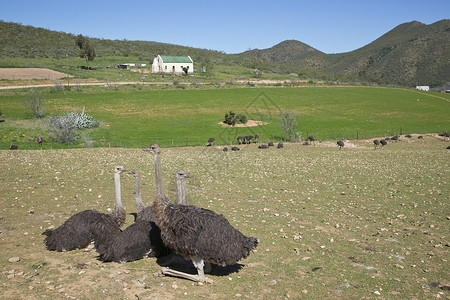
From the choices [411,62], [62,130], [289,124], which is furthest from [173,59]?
[411,62]

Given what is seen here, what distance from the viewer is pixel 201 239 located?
882 centimetres

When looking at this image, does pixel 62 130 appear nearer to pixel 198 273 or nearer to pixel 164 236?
pixel 164 236

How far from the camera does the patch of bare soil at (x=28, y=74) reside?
8189cm

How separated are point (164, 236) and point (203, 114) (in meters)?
56.7

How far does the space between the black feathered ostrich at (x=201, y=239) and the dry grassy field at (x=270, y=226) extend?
634mm

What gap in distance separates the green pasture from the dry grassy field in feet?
55.2

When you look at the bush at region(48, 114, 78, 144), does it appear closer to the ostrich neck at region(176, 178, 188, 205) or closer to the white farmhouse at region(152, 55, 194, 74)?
the ostrich neck at region(176, 178, 188, 205)

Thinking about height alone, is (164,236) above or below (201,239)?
below

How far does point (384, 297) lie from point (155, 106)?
6469 centimetres

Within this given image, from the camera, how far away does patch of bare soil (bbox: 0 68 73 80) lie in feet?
269

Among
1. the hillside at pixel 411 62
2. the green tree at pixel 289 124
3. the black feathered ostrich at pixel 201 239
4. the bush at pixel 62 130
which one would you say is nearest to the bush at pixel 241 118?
the green tree at pixel 289 124

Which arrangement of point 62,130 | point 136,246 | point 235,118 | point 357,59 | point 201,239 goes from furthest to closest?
point 357,59, point 235,118, point 62,130, point 136,246, point 201,239

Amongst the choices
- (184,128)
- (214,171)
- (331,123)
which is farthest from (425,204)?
(331,123)

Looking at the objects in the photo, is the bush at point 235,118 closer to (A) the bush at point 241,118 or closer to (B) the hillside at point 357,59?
(A) the bush at point 241,118
